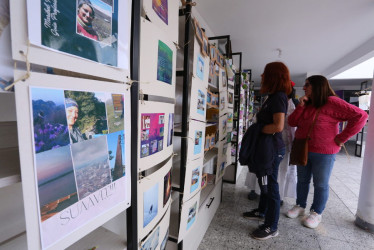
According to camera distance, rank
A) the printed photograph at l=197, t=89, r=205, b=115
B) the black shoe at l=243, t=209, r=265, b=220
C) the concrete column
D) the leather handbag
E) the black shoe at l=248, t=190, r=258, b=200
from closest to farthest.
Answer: the printed photograph at l=197, t=89, r=205, b=115, the leather handbag, the concrete column, the black shoe at l=243, t=209, r=265, b=220, the black shoe at l=248, t=190, r=258, b=200

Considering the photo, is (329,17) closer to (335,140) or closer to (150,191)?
(335,140)

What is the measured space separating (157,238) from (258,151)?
3.67 feet

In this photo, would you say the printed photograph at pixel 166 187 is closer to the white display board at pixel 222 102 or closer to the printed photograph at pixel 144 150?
the printed photograph at pixel 144 150

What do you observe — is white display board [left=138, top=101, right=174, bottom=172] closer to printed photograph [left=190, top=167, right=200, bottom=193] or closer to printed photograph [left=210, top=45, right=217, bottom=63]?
printed photograph [left=190, top=167, right=200, bottom=193]

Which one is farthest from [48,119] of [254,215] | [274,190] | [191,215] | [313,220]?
[313,220]

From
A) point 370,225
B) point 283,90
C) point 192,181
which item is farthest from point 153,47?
point 370,225

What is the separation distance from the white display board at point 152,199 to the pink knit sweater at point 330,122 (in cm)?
163

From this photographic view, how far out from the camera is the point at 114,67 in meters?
0.63

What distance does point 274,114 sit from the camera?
1.57m

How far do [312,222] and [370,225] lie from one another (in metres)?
0.63

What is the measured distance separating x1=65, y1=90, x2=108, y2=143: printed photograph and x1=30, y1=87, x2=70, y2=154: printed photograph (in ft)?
0.06

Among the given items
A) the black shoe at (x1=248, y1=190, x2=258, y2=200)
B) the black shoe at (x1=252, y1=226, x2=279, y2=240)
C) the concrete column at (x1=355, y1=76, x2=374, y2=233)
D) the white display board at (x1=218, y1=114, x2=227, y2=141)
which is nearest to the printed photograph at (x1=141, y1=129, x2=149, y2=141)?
the white display board at (x1=218, y1=114, x2=227, y2=141)

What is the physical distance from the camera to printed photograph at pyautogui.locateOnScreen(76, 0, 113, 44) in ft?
1.68

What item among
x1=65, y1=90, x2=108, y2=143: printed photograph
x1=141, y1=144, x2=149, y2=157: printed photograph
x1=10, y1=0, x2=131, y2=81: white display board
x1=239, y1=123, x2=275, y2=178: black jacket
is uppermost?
x1=10, y1=0, x2=131, y2=81: white display board
